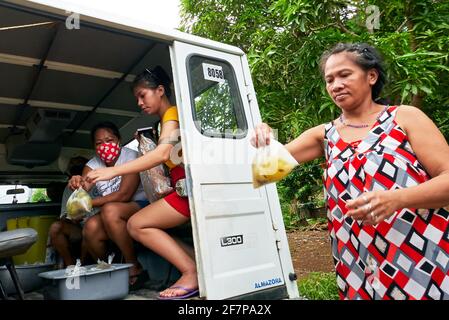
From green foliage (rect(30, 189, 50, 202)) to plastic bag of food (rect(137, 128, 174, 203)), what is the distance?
229 cm

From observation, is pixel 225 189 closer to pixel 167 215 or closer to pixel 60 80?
pixel 167 215

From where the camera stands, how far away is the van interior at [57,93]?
9.57 ft

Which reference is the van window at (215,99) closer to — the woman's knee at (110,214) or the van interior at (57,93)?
the van interior at (57,93)

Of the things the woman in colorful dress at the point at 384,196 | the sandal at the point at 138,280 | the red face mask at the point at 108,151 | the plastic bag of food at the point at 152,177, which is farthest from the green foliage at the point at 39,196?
the woman in colorful dress at the point at 384,196

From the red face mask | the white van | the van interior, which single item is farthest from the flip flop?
the red face mask

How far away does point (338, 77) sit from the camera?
1.68 metres

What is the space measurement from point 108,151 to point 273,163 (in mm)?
1989

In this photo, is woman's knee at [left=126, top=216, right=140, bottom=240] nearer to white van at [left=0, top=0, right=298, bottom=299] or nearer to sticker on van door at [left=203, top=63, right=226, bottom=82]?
white van at [left=0, top=0, right=298, bottom=299]

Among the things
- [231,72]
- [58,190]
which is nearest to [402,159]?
[231,72]

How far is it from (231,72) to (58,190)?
3.02 metres

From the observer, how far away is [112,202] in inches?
118

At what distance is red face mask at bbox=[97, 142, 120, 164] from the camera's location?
11.0ft

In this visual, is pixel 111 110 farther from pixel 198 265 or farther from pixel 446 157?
pixel 446 157

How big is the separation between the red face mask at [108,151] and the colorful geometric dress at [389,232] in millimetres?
2253
